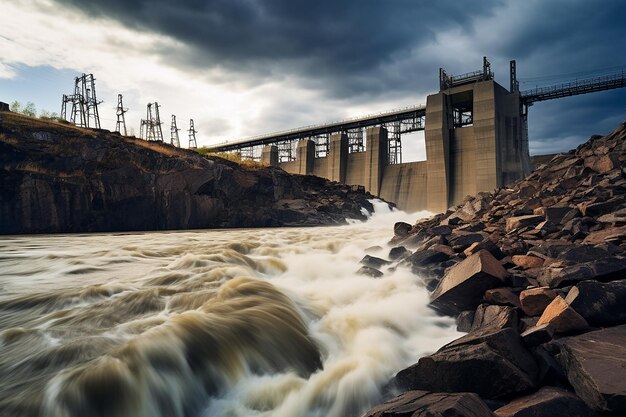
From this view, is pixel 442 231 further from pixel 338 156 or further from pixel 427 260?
pixel 338 156

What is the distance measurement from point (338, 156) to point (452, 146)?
16.2 metres

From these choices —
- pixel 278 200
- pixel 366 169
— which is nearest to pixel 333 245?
pixel 278 200

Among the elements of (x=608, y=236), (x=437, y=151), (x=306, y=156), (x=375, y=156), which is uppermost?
(x=306, y=156)

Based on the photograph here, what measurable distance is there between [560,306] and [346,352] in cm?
272

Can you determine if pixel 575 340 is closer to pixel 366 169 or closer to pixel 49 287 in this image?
pixel 49 287

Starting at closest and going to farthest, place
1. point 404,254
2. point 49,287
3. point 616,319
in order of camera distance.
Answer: point 616,319, point 49,287, point 404,254

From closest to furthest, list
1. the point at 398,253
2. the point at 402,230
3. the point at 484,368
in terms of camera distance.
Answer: the point at 484,368 < the point at 398,253 < the point at 402,230

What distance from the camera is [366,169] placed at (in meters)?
48.5

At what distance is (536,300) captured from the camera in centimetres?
440

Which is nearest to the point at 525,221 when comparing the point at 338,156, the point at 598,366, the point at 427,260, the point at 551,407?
the point at 427,260

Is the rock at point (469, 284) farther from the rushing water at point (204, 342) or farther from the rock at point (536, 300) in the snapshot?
the rock at point (536, 300)

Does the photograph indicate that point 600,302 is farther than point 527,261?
No

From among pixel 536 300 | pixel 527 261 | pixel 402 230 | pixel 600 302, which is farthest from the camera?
pixel 402 230

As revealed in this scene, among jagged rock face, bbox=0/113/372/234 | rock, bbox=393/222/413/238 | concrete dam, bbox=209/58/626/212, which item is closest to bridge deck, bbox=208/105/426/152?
concrete dam, bbox=209/58/626/212
